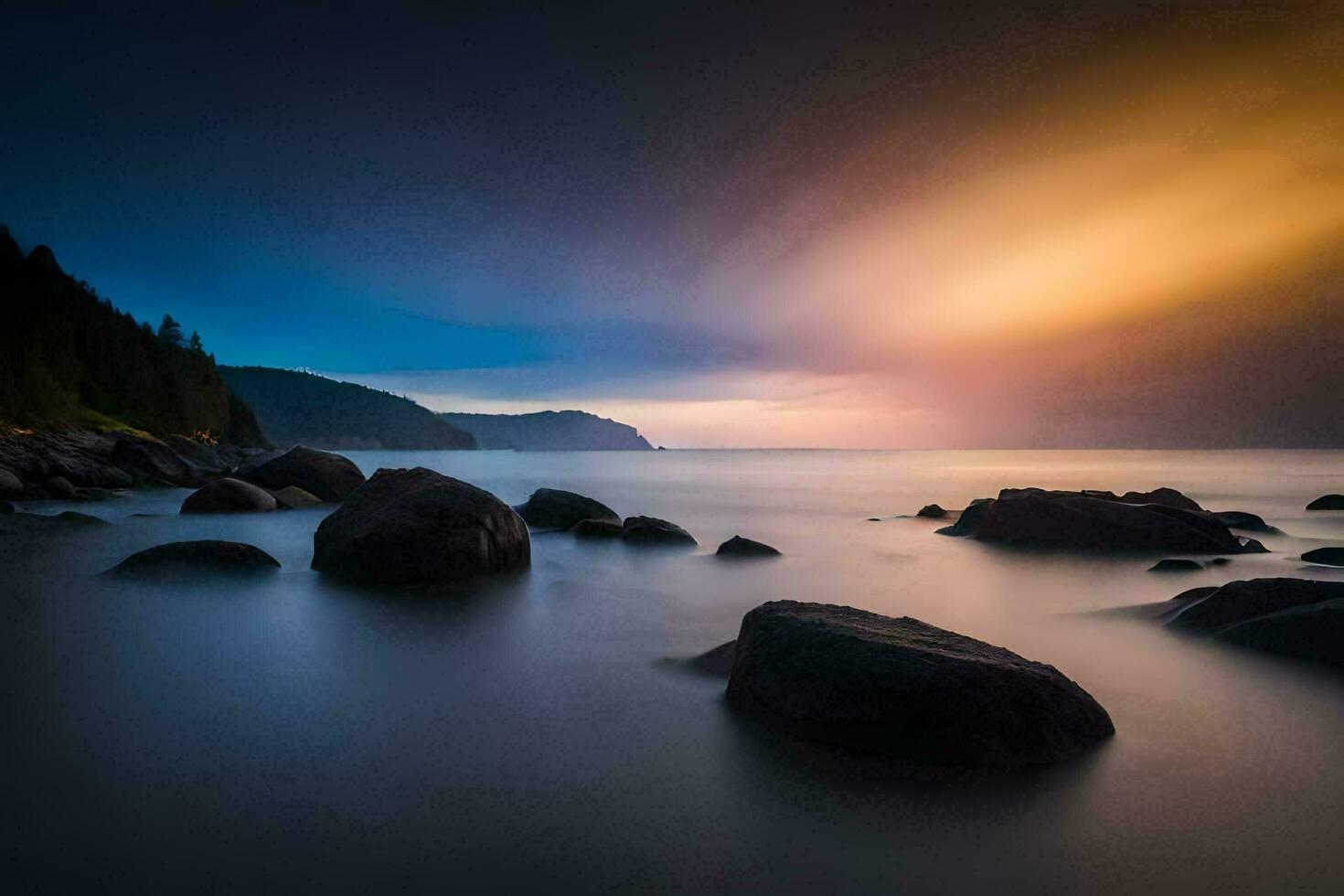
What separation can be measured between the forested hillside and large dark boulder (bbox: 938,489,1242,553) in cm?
4964

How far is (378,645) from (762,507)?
2397 centimetres

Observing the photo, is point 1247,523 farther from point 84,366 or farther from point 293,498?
point 84,366

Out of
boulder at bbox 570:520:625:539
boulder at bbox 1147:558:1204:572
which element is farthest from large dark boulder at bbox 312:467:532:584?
boulder at bbox 1147:558:1204:572

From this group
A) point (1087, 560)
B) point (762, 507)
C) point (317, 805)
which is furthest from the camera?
point (762, 507)

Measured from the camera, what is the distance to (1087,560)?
40.8 ft

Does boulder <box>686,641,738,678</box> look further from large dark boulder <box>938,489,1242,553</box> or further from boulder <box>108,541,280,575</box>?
large dark boulder <box>938,489,1242,553</box>

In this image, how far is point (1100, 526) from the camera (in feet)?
45.3

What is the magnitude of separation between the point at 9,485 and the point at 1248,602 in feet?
106

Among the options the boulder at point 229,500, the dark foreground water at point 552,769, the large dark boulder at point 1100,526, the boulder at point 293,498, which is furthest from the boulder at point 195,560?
the large dark boulder at point 1100,526

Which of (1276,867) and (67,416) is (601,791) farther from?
(67,416)

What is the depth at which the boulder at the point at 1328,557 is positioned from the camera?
1179 centimetres

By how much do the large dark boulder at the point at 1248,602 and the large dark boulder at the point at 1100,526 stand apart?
7.05 metres

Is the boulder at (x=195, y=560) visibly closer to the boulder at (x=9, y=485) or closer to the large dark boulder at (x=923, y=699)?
the large dark boulder at (x=923, y=699)

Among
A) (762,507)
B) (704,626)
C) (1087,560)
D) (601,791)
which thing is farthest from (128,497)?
(1087,560)
